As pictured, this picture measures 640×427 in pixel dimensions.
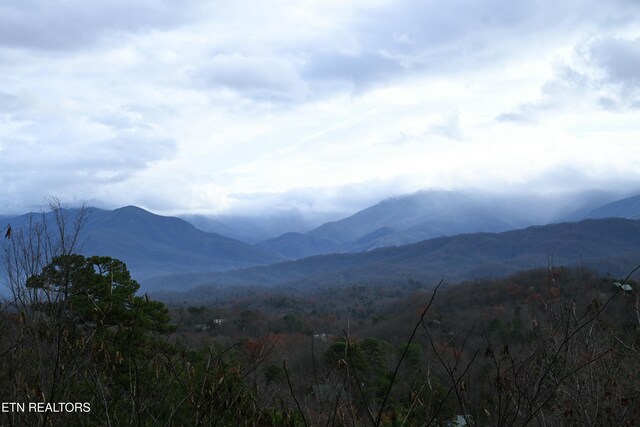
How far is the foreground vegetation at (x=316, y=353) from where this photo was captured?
3.99m

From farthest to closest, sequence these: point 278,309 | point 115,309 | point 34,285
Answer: point 278,309 < point 115,309 < point 34,285

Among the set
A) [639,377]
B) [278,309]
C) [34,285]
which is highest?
[34,285]

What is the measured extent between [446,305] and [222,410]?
103 metres

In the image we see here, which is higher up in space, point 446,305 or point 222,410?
point 222,410

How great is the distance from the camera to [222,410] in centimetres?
427

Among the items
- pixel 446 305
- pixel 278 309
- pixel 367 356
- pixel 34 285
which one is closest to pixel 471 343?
pixel 367 356

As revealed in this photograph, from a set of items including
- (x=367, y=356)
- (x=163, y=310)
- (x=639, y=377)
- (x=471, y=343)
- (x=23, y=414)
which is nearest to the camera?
(x=23, y=414)

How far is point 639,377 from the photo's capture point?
35.7 feet

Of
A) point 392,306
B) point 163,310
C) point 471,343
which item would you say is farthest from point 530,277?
point 163,310

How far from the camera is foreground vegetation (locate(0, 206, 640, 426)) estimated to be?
399 cm

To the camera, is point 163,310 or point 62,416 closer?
point 62,416

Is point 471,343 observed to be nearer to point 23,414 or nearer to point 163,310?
point 163,310

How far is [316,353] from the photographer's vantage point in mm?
22172

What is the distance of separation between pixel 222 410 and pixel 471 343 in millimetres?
60323
